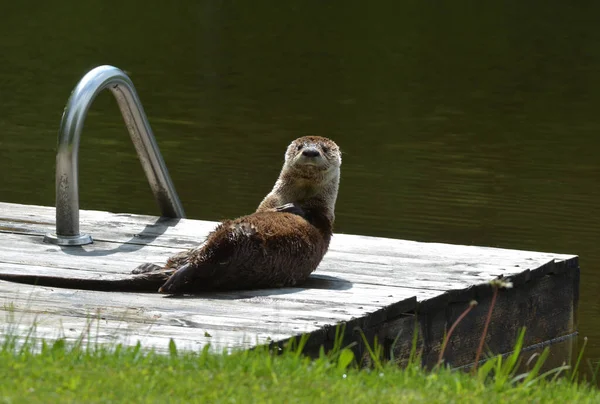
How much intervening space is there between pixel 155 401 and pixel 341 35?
24832 mm

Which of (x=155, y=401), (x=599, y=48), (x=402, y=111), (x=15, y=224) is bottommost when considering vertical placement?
(x=155, y=401)

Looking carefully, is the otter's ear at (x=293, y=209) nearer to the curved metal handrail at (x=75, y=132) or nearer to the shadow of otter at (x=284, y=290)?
the shadow of otter at (x=284, y=290)

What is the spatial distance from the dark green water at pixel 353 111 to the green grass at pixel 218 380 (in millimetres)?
3987

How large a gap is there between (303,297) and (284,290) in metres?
0.17

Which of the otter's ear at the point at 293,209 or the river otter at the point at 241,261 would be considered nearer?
the river otter at the point at 241,261

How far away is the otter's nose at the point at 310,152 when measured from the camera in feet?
21.1

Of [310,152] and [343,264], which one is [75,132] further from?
[343,264]

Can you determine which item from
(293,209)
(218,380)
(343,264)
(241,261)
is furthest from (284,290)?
(218,380)

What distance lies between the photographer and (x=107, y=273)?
631 centimetres

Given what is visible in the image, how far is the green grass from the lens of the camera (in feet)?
12.8

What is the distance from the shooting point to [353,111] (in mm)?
18594

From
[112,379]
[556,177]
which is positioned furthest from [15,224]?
[556,177]

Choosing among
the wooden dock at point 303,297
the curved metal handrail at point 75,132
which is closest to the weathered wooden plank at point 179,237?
the wooden dock at point 303,297

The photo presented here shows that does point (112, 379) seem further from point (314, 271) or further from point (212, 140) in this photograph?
point (212, 140)
